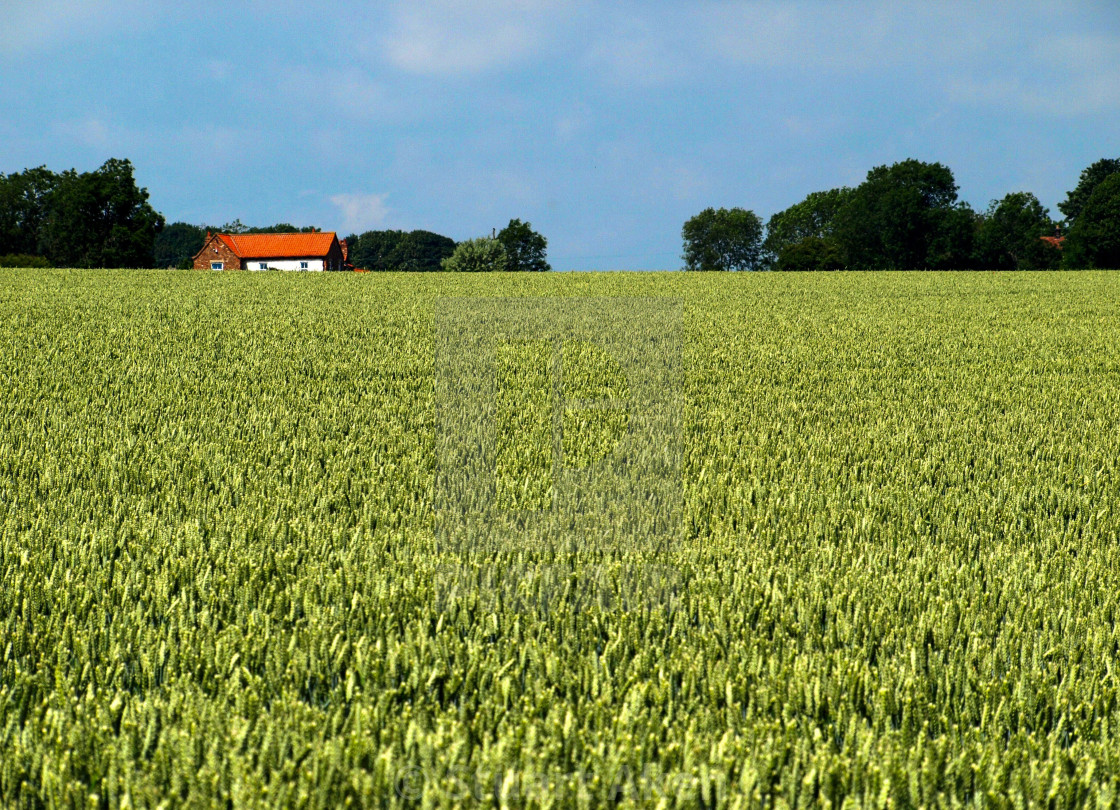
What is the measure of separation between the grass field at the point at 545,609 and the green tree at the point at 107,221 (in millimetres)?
70438

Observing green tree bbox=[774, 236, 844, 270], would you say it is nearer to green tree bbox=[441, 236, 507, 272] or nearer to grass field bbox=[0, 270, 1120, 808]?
green tree bbox=[441, 236, 507, 272]

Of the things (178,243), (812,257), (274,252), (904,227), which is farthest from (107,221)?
(178,243)

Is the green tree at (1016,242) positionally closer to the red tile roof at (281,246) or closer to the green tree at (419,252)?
the red tile roof at (281,246)

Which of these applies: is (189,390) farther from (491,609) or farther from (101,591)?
(491,609)

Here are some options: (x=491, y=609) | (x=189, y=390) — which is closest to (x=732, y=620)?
(x=491, y=609)

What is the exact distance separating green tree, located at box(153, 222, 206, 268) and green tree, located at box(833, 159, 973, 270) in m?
110

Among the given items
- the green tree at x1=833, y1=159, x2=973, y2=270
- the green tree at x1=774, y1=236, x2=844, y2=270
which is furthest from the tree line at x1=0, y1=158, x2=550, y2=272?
the green tree at x1=833, y1=159, x2=973, y2=270

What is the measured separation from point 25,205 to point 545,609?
10286 cm

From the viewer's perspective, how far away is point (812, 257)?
85250 mm

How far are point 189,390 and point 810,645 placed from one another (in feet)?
19.1

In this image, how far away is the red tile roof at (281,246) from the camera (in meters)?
86.1

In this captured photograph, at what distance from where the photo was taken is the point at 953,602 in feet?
10.2

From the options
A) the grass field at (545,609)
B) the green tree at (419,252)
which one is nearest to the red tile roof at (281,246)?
the green tree at (419,252)

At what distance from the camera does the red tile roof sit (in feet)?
283
